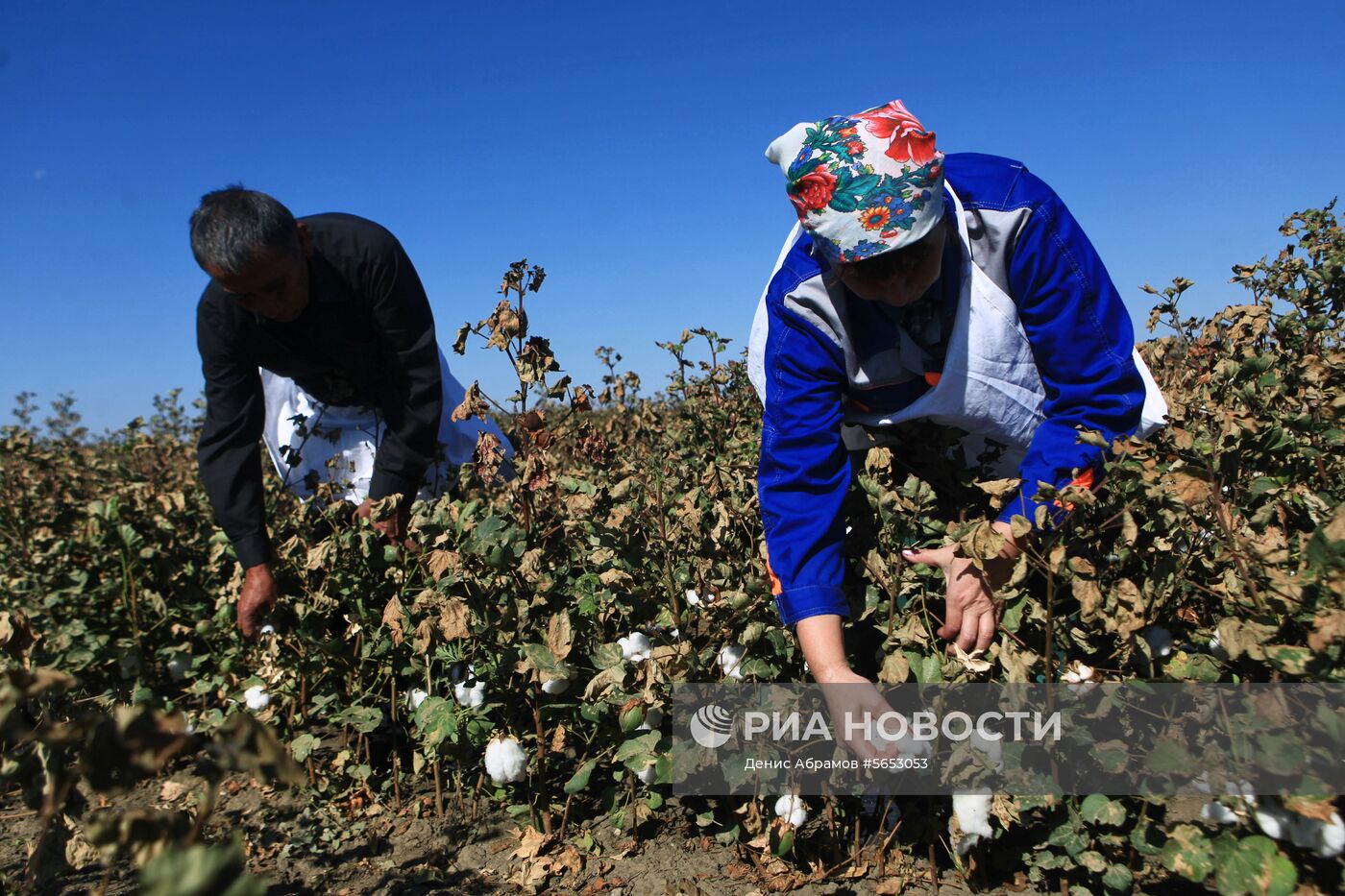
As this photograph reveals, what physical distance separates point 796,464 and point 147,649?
2470 millimetres

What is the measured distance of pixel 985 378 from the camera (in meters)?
1.84

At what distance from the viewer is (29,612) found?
2984 mm

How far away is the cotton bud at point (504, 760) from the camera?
1.97m

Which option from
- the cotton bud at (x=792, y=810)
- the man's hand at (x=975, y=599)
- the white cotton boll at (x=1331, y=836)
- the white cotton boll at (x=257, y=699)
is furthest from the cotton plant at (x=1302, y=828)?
the white cotton boll at (x=257, y=699)

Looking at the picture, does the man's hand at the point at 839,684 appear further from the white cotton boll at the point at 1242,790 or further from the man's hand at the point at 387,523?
the man's hand at the point at 387,523

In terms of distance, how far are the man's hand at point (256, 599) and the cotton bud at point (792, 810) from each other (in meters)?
1.59

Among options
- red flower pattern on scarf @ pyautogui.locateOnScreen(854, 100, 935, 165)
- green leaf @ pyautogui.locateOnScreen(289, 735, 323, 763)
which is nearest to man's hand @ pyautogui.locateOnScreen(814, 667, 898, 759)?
red flower pattern on scarf @ pyautogui.locateOnScreen(854, 100, 935, 165)

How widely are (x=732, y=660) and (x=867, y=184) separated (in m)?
0.92

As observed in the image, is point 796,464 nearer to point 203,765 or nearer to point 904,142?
point 904,142

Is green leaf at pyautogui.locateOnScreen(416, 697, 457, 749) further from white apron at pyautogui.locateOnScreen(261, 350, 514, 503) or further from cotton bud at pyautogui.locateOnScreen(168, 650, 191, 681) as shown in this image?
cotton bud at pyautogui.locateOnScreen(168, 650, 191, 681)

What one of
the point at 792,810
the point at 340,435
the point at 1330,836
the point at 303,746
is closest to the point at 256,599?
the point at 303,746

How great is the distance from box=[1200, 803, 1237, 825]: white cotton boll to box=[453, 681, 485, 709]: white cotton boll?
142cm

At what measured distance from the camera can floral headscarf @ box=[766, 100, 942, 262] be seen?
61.7 inches

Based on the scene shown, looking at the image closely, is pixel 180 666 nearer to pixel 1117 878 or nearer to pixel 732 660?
pixel 732 660
